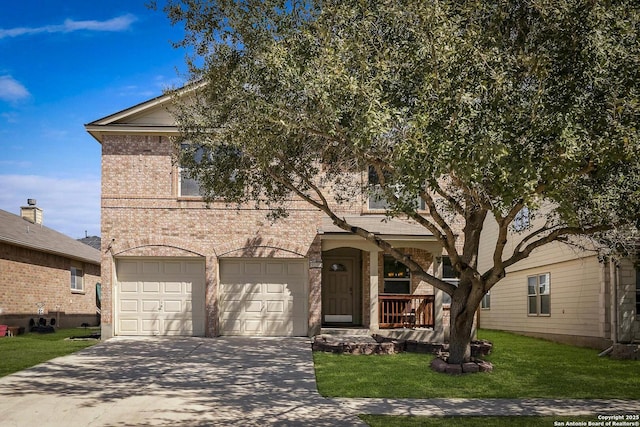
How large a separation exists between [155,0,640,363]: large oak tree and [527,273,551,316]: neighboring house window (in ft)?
33.6

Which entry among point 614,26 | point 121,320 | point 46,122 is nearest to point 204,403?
point 614,26

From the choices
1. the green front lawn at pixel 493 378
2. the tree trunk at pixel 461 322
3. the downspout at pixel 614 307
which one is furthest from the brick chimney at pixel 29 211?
the downspout at pixel 614 307

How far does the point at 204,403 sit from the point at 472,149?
19.2 feet

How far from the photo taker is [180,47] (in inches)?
496

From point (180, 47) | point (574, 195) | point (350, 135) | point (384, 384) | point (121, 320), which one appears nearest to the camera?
point (350, 135)

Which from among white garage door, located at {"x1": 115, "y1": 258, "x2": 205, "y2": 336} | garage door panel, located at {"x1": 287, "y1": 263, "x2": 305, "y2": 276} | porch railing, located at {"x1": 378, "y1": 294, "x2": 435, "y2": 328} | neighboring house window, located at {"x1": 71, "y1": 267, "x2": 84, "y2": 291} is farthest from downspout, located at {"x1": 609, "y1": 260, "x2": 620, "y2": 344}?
neighboring house window, located at {"x1": 71, "y1": 267, "x2": 84, "y2": 291}

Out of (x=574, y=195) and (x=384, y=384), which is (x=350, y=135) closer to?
(x=574, y=195)

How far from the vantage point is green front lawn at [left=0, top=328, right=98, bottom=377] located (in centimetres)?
1339

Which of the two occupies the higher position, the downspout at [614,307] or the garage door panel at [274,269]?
the garage door panel at [274,269]

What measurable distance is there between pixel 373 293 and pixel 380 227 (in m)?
2.05

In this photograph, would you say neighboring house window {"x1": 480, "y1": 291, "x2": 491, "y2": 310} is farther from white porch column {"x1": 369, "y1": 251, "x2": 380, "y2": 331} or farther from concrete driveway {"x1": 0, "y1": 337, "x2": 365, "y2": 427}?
concrete driveway {"x1": 0, "y1": 337, "x2": 365, "y2": 427}

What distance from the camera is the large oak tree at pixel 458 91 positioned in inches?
344

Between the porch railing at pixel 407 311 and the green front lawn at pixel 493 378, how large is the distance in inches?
127

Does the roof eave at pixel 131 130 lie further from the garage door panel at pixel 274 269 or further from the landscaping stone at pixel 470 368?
the landscaping stone at pixel 470 368
